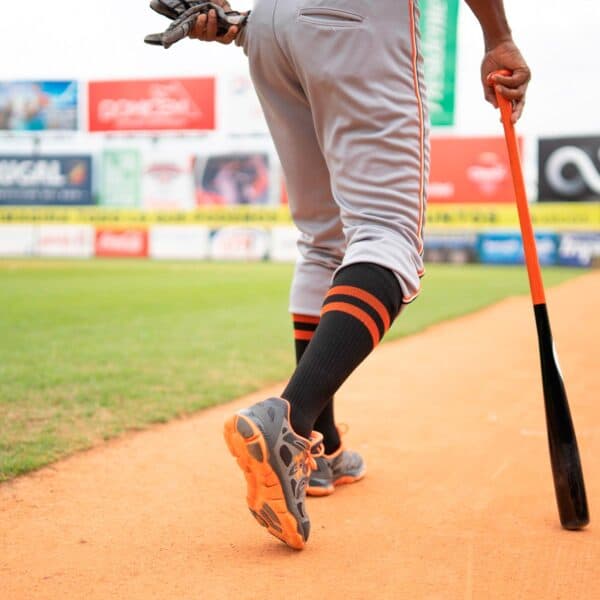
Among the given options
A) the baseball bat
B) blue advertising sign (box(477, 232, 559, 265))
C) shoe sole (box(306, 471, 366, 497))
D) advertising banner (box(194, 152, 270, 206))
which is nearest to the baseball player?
the baseball bat

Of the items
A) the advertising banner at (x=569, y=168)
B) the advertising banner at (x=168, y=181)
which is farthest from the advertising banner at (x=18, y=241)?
the advertising banner at (x=569, y=168)

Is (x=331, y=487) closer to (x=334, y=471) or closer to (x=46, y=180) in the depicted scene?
(x=334, y=471)

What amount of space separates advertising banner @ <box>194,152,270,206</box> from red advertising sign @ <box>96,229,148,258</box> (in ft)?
7.43

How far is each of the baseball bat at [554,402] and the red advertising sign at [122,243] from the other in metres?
25.5

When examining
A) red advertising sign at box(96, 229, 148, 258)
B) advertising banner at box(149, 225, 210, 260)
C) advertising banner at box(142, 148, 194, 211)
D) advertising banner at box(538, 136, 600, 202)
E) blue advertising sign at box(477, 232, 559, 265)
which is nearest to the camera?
blue advertising sign at box(477, 232, 559, 265)

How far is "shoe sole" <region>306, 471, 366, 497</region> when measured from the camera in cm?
188

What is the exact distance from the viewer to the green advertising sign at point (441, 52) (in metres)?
20.7

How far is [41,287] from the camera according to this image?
35.0 ft

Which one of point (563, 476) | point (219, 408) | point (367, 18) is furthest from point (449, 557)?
point (219, 408)

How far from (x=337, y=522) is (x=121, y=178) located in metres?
28.7

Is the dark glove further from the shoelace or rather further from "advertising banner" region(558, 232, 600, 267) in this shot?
"advertising banner" region(558, 232, 600, 267)

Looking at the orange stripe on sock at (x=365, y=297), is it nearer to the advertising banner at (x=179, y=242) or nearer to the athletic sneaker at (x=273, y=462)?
the athletic sneaker at (x=273, y=462)

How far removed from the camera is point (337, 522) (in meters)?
1.68

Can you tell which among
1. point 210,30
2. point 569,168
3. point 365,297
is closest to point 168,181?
point 569,168
